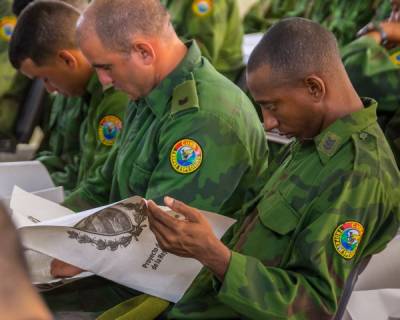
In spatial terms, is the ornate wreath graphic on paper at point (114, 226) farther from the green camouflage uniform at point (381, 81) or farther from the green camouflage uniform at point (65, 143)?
the green camouflage uniform at point (381, 81)

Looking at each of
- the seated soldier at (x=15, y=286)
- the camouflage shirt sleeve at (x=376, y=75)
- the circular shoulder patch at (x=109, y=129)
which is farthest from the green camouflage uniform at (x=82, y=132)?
the seated soldier at (x=15, y=286)

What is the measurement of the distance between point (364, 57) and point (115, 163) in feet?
3.01

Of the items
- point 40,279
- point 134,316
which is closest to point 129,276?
point 134,316

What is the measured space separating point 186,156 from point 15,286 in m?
1.09

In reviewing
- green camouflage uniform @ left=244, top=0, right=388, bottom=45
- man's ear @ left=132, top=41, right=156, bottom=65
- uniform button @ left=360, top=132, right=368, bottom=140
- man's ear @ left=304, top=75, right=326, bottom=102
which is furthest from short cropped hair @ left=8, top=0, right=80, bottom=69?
green camouflage uniform @ left=244, top=0, right=388, bottom=45

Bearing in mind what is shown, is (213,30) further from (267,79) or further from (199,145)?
(267,79)

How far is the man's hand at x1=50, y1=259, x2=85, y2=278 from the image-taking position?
153 centimetres

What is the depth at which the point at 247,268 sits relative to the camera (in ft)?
3.95

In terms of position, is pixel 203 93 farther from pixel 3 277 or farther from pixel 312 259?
pixel 3 277

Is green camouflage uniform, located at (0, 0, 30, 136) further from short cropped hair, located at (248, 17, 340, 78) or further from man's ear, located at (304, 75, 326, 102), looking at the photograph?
man's ear, located at (304, 75, 326, 102)

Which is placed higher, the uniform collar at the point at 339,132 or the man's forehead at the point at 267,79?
the man's forehead at the point at 267,79

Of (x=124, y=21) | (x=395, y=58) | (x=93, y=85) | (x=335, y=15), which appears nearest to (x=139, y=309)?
(x=124, y=21)

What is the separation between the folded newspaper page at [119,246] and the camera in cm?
132

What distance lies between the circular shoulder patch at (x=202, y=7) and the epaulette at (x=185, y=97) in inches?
61.0
